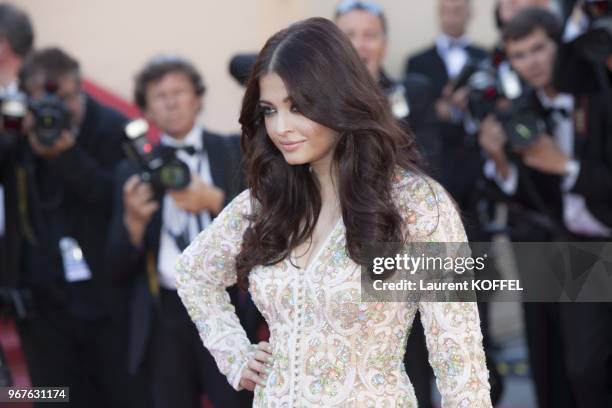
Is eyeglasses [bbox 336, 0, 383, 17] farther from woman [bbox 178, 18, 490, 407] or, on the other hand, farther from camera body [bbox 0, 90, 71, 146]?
woman [bbox 178, 18, 490, 407]

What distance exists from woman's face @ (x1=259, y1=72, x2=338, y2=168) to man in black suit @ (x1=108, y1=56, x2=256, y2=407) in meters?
1.51

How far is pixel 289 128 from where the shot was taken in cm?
275

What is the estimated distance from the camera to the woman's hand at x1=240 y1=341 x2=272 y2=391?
2.86 metres

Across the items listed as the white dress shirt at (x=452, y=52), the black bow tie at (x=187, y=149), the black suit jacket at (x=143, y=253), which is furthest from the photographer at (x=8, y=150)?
the white dress shirt at (x=452, y=52)

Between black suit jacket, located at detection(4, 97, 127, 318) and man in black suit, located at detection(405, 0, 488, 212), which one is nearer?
black suit jacket, located at detection(4, 97, 127, 318)

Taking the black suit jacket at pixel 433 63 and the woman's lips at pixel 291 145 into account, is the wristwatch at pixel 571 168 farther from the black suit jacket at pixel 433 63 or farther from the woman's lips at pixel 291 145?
the woman's lips at pixel 291 145

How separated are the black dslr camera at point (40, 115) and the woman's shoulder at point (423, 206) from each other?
2.50 metres

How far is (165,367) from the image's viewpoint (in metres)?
4.39

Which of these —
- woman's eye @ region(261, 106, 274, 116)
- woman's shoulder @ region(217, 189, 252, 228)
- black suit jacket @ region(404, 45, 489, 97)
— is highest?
black suit jacket @ region(404, 45, 489, 97)

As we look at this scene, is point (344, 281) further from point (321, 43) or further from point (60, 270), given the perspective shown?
point (60, 270)

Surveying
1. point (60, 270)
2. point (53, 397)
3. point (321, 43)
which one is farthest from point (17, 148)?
point (321, 43)

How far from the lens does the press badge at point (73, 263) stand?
16.3ft

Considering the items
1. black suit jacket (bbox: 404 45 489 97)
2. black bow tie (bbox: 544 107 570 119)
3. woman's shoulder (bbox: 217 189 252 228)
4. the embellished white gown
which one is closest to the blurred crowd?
black bow tie (bbox: 544 107 570 119)

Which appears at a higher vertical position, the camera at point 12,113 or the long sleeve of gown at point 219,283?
the camera at point 12,113
